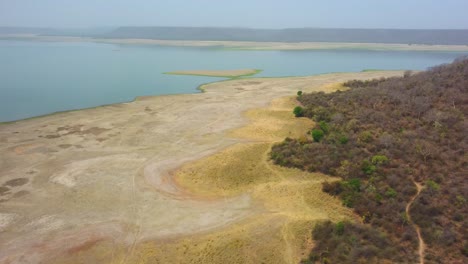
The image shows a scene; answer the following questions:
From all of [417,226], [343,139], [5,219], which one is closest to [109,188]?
[5,219]

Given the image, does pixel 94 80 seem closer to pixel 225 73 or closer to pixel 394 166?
pixel 225 73

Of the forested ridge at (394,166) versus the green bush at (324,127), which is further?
the green bush at (324,127)

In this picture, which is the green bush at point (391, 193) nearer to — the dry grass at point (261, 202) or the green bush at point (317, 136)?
the dry grass at point (261, 202)

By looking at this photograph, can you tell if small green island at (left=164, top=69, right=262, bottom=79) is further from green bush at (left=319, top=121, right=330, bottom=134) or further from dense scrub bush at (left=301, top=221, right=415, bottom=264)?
dense scrub bush at (left=301, top=221, right=415, bottom=264)

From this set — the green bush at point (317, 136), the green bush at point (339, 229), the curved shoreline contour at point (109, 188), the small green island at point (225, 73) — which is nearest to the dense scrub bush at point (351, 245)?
the green bush at point (339, 229)

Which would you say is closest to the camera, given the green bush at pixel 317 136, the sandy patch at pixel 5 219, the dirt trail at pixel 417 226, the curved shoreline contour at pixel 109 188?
the dirt trail at pixel 417 226

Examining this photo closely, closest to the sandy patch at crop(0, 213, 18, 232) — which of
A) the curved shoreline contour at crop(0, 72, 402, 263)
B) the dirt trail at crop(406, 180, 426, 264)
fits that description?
the curved shoreline contour at crop(0, 72, 402, 263)
